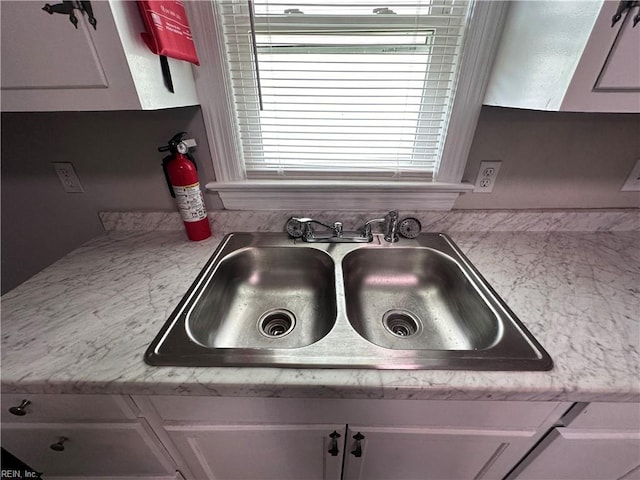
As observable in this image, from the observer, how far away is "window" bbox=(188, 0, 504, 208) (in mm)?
777

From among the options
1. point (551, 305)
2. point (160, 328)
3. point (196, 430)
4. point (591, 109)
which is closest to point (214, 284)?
point (160, 328)

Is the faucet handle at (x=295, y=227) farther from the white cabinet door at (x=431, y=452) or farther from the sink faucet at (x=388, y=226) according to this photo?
the white cabinet door at (x=431, y=452)

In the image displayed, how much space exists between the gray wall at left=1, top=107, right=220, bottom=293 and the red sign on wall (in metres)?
0.21

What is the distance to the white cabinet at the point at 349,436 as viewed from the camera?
0.59 m

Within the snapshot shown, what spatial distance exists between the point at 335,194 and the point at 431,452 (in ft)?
2.78

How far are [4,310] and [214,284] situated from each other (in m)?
0.53

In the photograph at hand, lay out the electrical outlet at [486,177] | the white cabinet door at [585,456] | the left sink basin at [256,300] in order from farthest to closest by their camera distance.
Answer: the electrical outlet at [486,177], the left sink basin at [256,300], the white cabinet door at [585,456]

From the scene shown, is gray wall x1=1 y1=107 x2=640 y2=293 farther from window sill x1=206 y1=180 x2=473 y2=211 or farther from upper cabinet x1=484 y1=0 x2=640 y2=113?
upper cabinet x1=484 y1=0 x2=640 y2=113

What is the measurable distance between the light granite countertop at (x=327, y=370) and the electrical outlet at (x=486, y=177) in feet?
0.38

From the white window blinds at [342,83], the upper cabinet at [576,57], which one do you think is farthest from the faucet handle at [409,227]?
the upper cabinet at [576,57]

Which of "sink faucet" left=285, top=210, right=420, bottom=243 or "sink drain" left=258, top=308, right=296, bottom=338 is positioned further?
"sink faucet" left=285, top=210, right=420, bottom=243

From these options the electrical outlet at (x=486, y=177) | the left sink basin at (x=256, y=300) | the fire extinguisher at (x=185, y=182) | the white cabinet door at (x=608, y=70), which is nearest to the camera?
the white cabinet door at (x=608, y=70)

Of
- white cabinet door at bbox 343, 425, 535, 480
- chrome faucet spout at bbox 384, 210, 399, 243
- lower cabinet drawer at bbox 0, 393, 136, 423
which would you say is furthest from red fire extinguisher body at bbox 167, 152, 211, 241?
white cabinet door at bbox 343, 425, 535, 480

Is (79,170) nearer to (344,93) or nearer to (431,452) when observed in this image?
(344,93)
